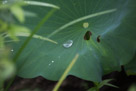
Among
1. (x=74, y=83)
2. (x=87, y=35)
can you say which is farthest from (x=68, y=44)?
(x=74, y=83)

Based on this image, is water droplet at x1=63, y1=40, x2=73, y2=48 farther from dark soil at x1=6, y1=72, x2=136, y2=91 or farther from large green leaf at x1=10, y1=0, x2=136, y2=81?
dark soil at x1=6, y1=72, x2=136, y2=91

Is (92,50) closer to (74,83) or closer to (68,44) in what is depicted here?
(68,44)

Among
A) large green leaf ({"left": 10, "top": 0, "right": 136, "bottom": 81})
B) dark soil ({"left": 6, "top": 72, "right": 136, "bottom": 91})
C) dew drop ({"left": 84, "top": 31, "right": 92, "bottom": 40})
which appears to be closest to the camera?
large green leaf ({"left": 10, "top": 0, "right": 136, "bottom": 81})

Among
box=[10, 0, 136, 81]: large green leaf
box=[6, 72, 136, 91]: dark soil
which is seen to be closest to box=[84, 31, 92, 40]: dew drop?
box=[10, 0, 136, 81]: large green leaf

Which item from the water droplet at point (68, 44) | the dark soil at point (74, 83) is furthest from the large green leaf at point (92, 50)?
the dark soil at point (74, 83)

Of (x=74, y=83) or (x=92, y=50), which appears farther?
(x=74, y=83)

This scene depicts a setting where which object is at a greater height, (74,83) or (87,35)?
(87,35)

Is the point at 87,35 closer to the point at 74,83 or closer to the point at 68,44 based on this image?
the point at 68,44

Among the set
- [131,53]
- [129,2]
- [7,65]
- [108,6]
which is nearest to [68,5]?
[108,6]
